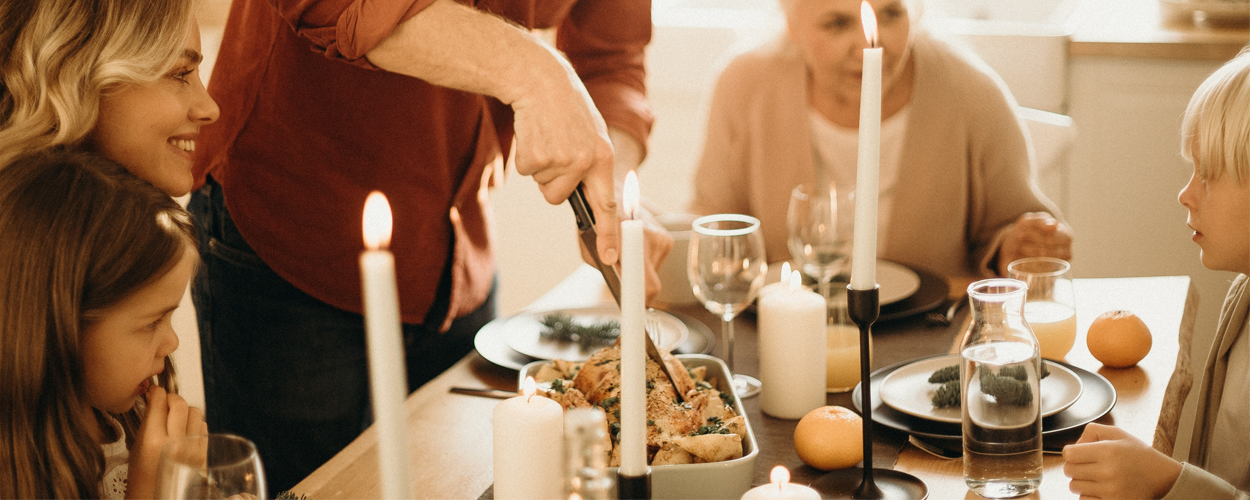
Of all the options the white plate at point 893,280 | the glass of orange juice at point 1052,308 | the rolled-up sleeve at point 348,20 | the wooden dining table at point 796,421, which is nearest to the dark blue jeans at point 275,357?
the wooden dining table at point 796,421

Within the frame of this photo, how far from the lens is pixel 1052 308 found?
4.32 feet

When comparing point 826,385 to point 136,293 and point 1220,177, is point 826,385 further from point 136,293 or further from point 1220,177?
point 136,293

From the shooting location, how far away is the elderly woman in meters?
2.19

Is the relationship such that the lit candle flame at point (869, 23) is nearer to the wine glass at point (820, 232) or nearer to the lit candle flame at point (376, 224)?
the lit candle flame at point (376, 224)

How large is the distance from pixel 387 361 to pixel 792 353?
0.81m

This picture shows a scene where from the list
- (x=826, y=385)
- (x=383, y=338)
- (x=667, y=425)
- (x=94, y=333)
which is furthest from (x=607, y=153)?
(x=383, y=338)

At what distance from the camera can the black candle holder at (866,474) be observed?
0.87 metres

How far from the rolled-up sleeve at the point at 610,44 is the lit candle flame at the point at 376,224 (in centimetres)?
110

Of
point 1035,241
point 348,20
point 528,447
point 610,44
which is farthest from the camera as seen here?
point 1035,241

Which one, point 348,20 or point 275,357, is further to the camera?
point 275,357

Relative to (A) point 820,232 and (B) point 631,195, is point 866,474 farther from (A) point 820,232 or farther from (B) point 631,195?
(A) point 820,232

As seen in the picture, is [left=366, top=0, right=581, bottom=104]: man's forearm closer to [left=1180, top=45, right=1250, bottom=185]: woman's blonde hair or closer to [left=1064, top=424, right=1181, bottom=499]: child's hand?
[left=1064, top=424, right=1181, bottom=499]: child's hand

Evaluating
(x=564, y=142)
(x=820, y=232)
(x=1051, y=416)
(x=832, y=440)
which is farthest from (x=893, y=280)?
(x=564, y=142)

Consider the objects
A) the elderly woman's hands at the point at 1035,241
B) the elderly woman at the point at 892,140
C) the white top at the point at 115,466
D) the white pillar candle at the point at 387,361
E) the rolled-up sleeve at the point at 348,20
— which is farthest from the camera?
the elderly woman at the point at 892,140
